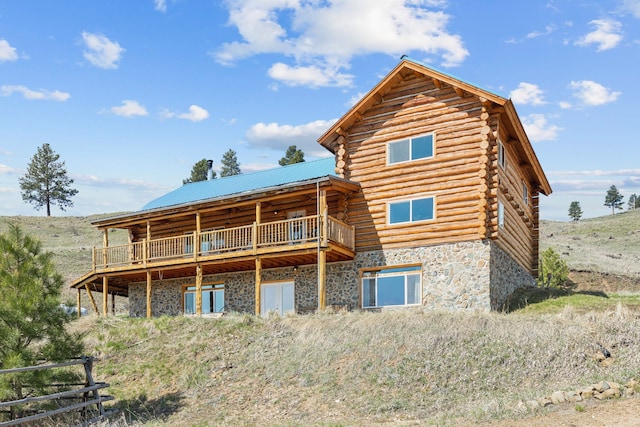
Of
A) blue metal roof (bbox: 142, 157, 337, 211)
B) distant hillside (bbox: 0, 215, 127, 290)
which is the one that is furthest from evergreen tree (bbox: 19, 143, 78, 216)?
blue metal roof (bbox: 142, 157, 337, 211)

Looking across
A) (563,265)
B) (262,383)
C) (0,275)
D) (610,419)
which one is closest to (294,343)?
(262,383)

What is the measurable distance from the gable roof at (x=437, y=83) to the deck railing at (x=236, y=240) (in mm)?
3713

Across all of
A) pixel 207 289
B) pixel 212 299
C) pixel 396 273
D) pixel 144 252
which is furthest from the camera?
pixel 207 289

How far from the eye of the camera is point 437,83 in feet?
86.8

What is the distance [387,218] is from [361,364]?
349 inches

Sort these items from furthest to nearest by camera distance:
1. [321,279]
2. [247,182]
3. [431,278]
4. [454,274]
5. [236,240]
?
1. [247,182]
2. [236,240]
3. [321,279]
4. [431,278]
5. [454,274]

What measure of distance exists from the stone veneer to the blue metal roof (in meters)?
3.92

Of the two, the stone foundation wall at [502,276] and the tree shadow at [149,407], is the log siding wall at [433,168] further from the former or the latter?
the tree shadow at [149,407]

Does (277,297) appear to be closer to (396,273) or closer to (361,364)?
(396,273)

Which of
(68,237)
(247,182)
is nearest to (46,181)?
(68,237)

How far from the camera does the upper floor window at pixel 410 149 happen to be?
2669cm

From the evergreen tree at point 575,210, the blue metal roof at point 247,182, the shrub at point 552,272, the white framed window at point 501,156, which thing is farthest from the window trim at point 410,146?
the evergreen tree at point 575,210

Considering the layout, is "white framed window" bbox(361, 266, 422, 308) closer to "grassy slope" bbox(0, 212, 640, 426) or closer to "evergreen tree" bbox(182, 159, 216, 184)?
"grassy slope" bbox(0, 212, 640, 426)

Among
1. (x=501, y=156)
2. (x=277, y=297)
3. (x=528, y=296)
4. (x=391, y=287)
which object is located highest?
(x=501, y=156)
